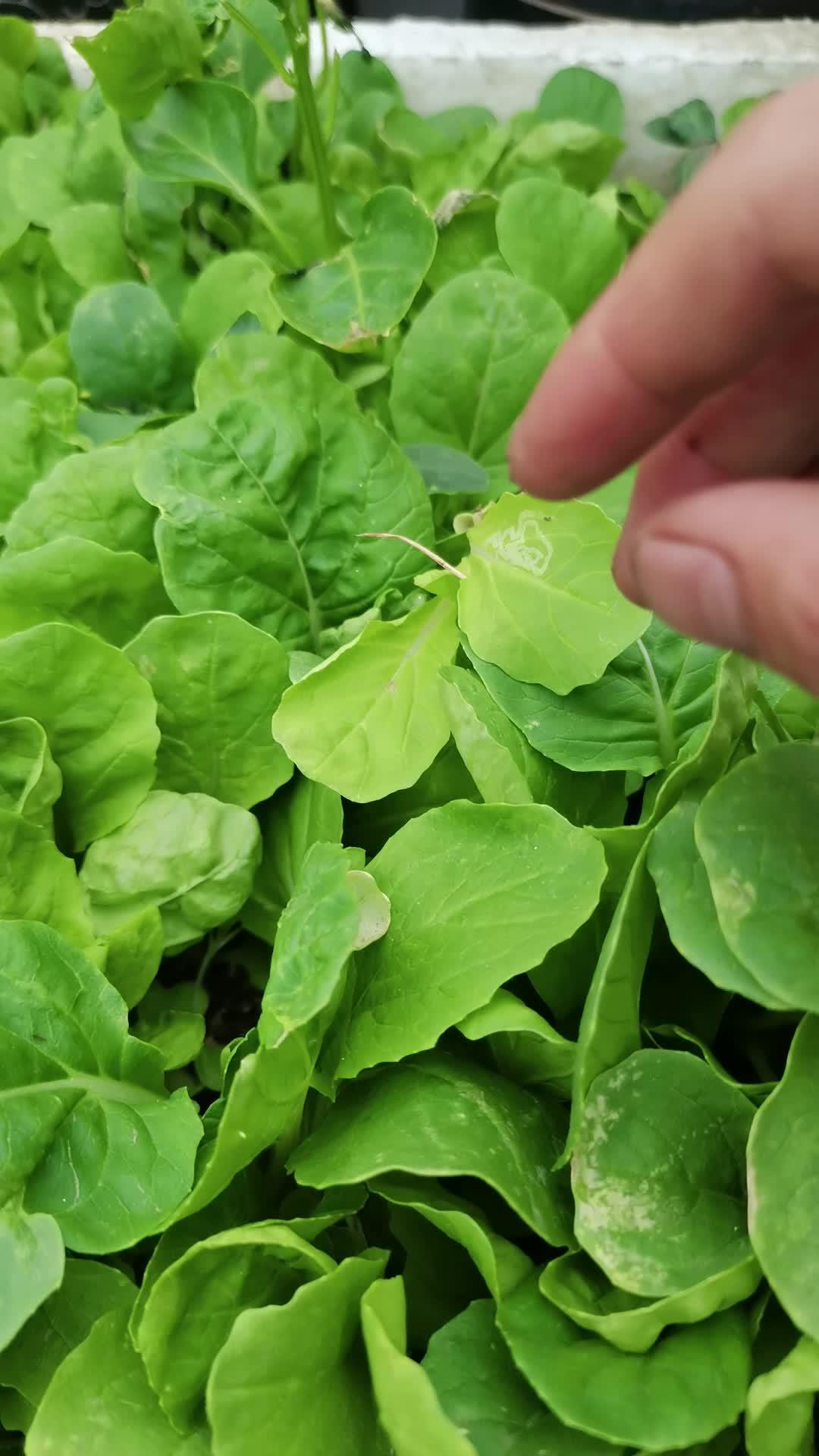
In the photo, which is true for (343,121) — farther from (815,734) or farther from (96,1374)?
(96,1374)

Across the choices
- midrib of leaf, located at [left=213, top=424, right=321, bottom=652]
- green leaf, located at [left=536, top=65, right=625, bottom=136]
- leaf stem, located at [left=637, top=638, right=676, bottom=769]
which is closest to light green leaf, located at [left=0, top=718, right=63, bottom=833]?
midrib of leaf, located at [left=213, top=424, right=321, bottom=652]

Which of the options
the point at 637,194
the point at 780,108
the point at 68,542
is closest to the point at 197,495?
the point at 68,542

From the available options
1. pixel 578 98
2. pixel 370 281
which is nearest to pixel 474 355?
pixel 370 281

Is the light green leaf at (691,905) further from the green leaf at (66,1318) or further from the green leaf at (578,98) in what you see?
the green leaf at (578,98)

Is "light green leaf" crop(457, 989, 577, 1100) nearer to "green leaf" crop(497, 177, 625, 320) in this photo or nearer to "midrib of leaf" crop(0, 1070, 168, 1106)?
"midrib of leaf" crop(0, 1070, 168, 1106)

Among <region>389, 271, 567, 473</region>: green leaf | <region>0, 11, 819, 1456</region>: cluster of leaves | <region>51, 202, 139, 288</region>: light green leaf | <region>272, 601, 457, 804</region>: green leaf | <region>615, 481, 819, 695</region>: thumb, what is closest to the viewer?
<region>615, 481, 819, 695</region>: thumb

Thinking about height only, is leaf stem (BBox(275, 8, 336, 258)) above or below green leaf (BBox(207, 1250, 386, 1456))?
above
